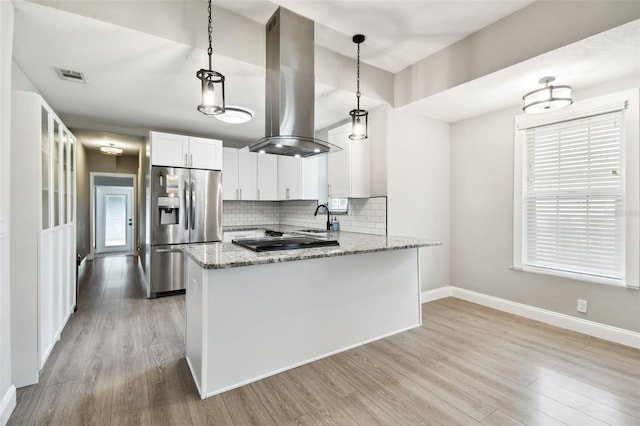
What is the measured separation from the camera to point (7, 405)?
5.72 feet

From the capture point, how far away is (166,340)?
2.83 metres

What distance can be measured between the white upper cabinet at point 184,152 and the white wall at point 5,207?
233cm

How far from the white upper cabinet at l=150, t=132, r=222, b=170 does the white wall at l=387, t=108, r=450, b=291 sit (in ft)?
8.68

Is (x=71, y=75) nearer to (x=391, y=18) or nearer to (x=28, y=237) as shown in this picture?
(x=28, y=237)

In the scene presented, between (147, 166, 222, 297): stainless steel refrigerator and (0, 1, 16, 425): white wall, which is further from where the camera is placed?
(147, 166, 222, 297): stainless steel refrigerator

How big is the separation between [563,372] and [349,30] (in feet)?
11.0

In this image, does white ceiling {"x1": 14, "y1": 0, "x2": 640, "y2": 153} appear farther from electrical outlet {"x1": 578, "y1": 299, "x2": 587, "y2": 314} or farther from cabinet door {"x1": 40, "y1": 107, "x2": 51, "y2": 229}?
electrical outlet {"x1": 578, "y1": 299, "x2": 587, "y2": 314}

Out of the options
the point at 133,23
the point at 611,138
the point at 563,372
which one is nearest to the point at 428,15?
the point at 611,138

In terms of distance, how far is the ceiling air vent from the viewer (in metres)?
2.67

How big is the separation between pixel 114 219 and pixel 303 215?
6303 mm

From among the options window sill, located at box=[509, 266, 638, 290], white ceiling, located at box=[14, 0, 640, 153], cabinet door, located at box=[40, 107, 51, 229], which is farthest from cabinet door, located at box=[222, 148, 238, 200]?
window sill, located at box=[509, 266, 638, 290]

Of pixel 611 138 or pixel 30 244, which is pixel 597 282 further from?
pixel 30 244

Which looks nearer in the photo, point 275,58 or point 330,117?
point 275,58

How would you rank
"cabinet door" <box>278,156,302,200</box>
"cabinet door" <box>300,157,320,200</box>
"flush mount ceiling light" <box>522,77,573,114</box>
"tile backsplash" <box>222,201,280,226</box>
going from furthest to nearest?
"tile backsplash" <box>222,201,280,226</box>
"cabinet door" <box>278,156,302,200</box>
"cabinet door" <box>300,157,320,200</box>
"flush mount ceiling light" <box>522,77,573,114</box>
